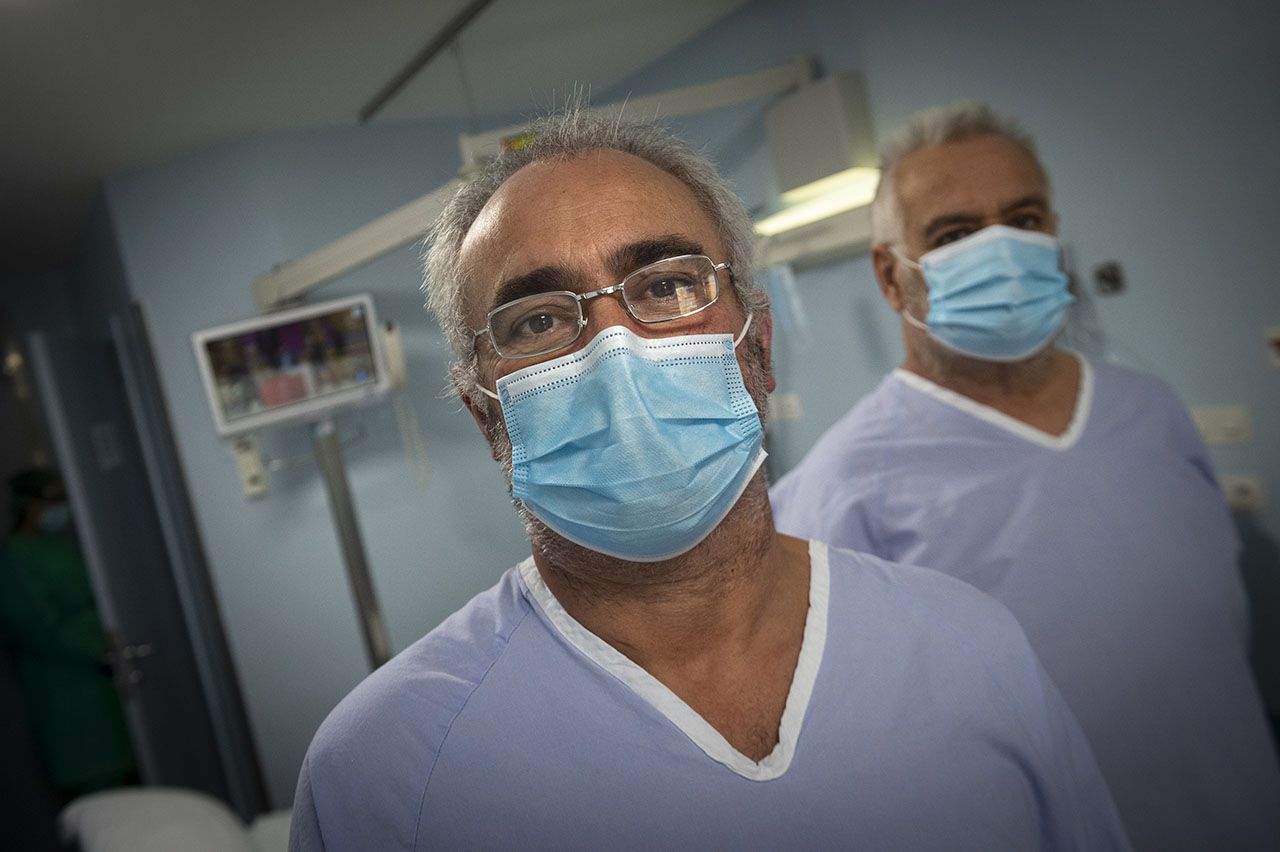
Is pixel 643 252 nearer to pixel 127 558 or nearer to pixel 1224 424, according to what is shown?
pixel 1224 424

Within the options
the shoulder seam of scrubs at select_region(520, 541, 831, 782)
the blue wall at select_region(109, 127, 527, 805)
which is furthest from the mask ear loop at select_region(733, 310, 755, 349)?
the blue wall at select_region(109, 127, 527, 805)

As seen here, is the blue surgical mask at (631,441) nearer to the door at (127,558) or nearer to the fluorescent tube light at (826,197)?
the fluorescent tube light at (826,197)

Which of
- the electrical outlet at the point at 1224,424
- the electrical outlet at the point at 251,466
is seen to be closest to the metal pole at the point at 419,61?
the electrical outlet at the point at 251,466

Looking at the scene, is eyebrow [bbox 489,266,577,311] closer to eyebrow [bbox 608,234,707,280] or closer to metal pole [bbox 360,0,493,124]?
eyebrow [bbox 608,234,707,280]

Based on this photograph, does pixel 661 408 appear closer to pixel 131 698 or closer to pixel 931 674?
pixel 931 674

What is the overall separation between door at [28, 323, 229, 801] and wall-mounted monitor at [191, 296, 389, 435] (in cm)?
83

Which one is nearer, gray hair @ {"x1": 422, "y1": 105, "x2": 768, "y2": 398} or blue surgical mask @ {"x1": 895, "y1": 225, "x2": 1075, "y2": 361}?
gray hair @ {"x1": 422, "y1": 105, "x2": 768, "y2": 398}

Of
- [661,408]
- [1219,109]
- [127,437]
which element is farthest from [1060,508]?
[127,437]

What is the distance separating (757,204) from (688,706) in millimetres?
2269

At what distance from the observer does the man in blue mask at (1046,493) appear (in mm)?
1216

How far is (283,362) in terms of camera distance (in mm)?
2398

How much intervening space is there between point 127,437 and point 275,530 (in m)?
1.40

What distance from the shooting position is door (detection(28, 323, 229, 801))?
277 centimetres

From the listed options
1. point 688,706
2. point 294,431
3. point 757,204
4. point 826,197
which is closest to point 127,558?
point 294,431
